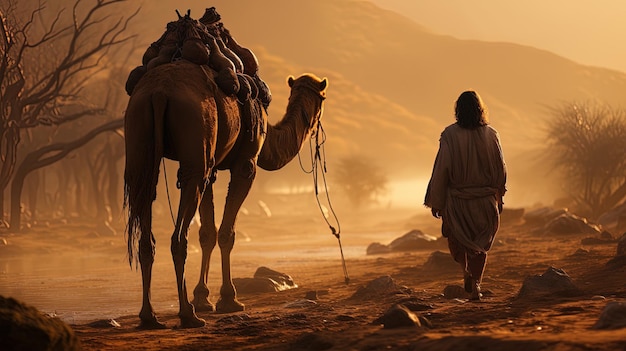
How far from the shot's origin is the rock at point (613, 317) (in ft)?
24.5

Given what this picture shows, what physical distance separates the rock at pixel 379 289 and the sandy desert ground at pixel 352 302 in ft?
0.08

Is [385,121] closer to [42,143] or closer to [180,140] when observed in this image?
[42,143]

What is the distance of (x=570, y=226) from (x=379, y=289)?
41.4 ft

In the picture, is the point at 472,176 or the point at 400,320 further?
the point at 472,176

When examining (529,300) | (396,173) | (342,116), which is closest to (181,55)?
(529,300)

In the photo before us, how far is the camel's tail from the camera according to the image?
9742 millimetres

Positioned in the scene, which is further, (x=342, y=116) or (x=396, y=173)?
(x=342, y=116)

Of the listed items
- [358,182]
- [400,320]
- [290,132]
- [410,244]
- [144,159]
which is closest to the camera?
[400,320]

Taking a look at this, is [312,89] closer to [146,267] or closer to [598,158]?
[146,267]

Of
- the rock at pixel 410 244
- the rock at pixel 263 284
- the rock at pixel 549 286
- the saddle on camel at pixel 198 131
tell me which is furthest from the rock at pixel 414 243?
the rock at pixel 549 286

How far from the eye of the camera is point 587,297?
10.0 m

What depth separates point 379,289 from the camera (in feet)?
40.8

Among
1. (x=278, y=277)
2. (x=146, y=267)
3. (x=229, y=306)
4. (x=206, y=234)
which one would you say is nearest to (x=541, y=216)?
(x=278, y=277)

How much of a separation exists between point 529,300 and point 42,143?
4140 centimetres
